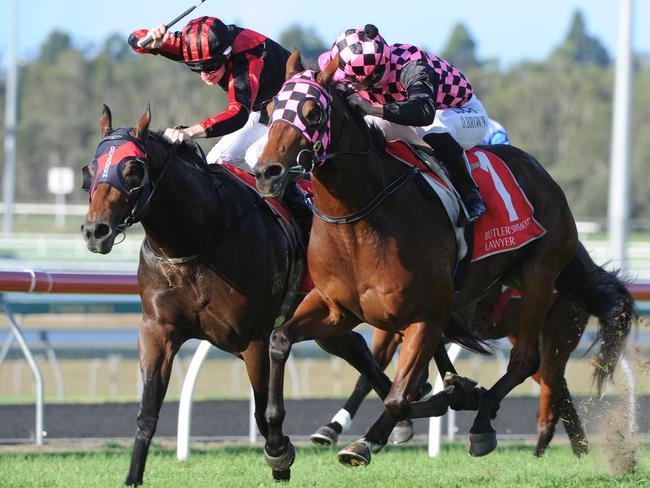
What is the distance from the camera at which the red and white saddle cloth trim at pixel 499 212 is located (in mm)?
5746

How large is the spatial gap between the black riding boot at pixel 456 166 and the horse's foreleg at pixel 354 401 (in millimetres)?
1170

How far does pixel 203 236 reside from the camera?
5.58 m

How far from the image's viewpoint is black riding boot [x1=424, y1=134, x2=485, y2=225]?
18.5 feet

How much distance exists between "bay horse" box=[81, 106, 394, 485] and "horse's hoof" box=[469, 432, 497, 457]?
941 mm

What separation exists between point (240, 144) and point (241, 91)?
643 mm

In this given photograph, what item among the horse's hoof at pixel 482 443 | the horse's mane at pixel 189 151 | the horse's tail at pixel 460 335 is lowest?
the horse's hoof at pixel 482 443

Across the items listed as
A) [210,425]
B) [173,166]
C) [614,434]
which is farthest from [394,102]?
[210,425]

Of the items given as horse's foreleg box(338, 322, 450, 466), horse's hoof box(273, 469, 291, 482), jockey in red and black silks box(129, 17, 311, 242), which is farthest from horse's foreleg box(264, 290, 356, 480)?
jockey in red and black silks box(129, 17, 311, 242)

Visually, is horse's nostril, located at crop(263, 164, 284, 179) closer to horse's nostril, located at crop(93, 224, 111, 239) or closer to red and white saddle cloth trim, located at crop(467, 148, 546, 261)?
horse's nostril, located at crop(93, 224, 111, 239)

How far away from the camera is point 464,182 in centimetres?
566

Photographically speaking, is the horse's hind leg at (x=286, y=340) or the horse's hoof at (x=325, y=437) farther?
the horse's hoof at (x=325, y=437)

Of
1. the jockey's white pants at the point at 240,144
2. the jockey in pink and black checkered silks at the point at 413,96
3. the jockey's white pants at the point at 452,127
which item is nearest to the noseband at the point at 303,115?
the jockey in pink and black checkered silks at the point at 413,96

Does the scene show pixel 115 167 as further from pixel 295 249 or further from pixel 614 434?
pixel 614 434

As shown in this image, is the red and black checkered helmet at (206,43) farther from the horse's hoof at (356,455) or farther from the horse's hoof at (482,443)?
the horse's hoof at (482,443)
